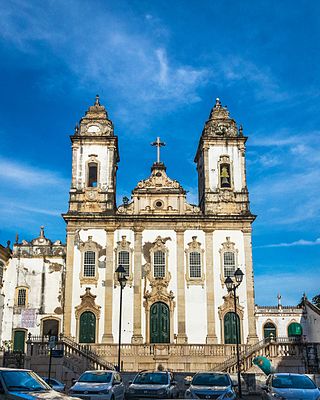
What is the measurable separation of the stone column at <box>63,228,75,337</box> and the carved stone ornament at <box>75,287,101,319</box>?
0.51 m

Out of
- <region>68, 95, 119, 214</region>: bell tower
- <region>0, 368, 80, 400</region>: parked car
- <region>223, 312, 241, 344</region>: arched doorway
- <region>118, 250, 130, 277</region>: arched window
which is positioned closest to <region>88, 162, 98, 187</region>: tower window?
<region>68, 95, 119, 214</region>: bell tower

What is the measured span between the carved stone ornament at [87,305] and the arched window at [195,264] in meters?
6.49

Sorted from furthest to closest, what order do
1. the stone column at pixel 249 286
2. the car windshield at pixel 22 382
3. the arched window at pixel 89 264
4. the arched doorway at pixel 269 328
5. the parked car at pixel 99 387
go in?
the arched doorway at pixel 269 328
the arched window at pixel 89 264
the stone column at pixel 249 286
the parked car at pixel 99 387
the car windshield at pixel 22 382

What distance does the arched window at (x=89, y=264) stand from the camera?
33.3 meters

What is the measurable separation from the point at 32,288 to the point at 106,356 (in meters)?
8.09

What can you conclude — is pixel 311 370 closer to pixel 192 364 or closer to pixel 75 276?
pixel 192 364

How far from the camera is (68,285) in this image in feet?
108

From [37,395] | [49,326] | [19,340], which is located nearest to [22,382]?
[37,395]

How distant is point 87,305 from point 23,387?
22.0 metres

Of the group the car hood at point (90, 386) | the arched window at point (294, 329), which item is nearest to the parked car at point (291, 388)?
the car hood at point (90, 386)

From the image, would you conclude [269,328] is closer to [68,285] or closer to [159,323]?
[159,323]

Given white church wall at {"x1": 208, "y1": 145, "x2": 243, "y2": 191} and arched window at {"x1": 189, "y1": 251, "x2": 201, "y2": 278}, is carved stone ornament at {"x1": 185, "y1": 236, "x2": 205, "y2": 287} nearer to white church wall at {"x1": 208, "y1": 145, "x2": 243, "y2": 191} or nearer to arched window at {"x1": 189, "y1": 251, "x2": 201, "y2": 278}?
arched window at {"x1": 189, "y1": 251, "x2": 201, "y2": 278}

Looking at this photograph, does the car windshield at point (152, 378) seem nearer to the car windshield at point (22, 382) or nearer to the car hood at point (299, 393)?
the car hood at point (299, 393)

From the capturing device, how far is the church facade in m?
32.4
